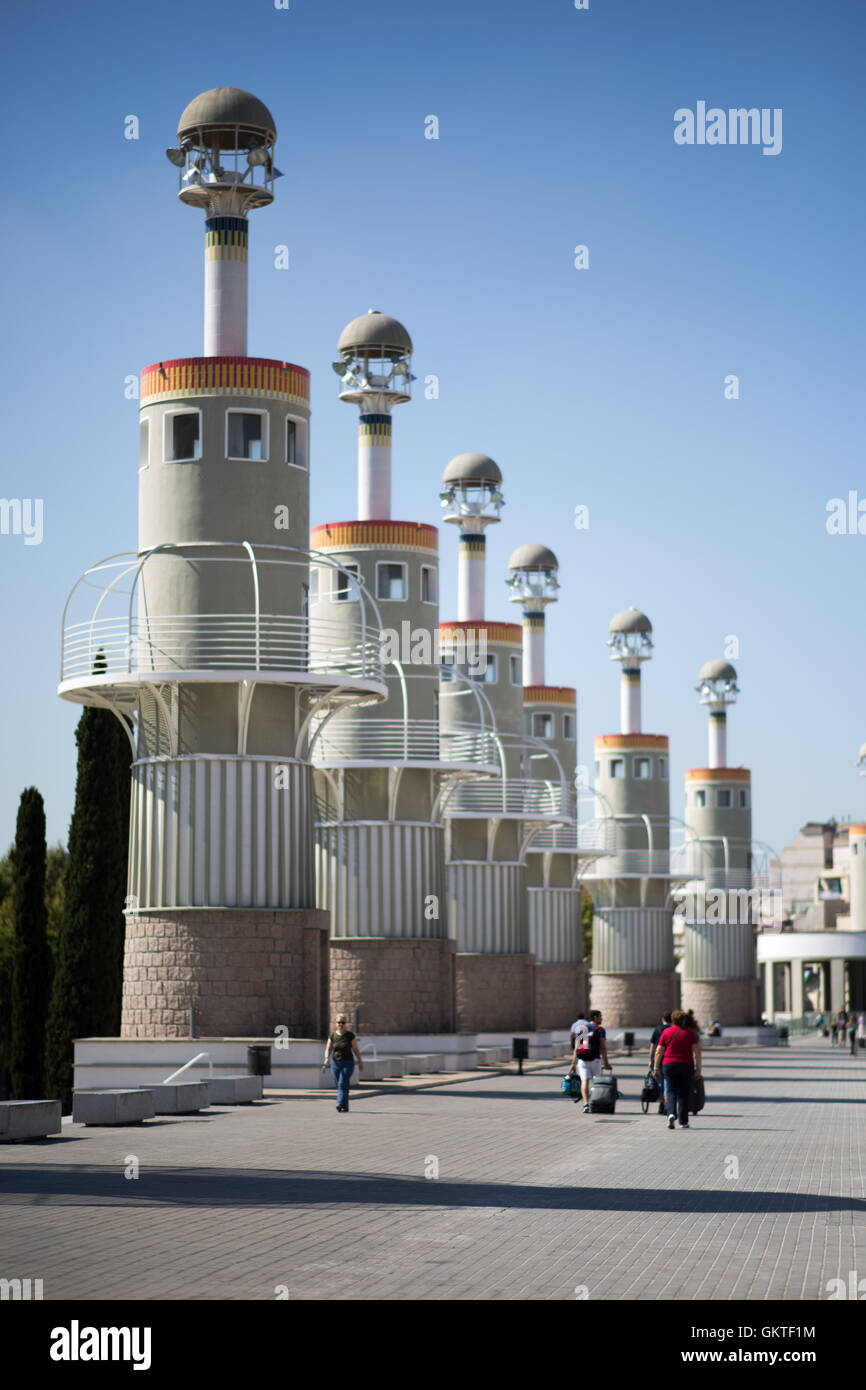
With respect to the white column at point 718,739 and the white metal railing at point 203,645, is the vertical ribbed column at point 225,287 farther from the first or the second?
the white column at point 718,739

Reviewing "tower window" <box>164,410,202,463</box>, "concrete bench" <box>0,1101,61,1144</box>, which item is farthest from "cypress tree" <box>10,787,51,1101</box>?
"concrete bench" <box>0,1101,61,1144</box>

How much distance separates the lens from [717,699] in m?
80.4

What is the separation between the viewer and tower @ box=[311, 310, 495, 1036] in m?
41.4

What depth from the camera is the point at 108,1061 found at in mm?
30484

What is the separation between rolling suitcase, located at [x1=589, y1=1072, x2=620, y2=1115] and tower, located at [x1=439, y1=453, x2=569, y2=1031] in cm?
2313

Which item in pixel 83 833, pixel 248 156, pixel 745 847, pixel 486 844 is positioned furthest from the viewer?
pixel 745 847

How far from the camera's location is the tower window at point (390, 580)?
4328cm

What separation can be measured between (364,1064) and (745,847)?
161ft

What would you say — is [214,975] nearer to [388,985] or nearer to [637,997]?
[388,985]

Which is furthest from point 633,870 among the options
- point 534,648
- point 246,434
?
point 246,434

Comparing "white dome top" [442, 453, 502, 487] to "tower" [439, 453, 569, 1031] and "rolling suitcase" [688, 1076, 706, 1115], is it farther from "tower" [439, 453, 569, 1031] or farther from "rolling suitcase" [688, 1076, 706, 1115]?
"rolling suitcase" [688, 1076, 706, 1115]

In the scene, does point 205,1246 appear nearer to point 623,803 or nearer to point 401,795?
point 401,795

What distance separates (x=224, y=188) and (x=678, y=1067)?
17.6 meters
